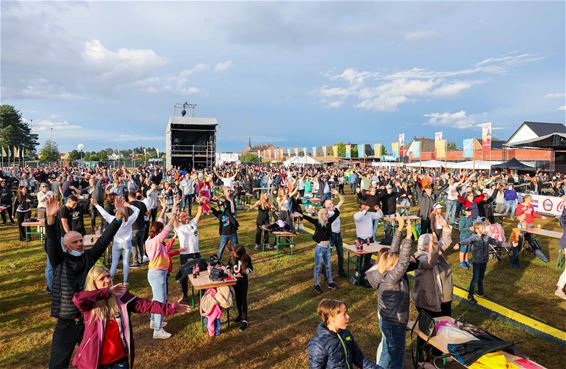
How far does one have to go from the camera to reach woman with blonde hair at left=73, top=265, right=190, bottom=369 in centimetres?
282

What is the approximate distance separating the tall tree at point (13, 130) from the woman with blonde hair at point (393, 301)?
79.6 m

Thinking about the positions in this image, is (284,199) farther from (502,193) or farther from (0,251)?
(502,193)

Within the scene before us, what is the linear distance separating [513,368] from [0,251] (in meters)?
12.5

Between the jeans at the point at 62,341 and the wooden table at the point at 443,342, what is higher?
the jeans at the point at 62,341

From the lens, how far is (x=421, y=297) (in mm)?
4723

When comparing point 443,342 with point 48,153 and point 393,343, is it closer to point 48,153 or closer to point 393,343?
point 393,343

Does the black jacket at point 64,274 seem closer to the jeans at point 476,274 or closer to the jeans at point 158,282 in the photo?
the jeans at point 158,282

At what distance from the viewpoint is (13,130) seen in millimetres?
68312

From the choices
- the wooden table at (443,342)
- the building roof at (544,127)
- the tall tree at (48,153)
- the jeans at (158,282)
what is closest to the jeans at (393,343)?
the wooden table at (443,342)

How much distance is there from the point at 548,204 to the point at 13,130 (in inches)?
3357

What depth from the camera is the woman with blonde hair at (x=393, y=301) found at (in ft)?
12.8

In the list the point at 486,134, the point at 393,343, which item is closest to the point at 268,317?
the point at 393,343

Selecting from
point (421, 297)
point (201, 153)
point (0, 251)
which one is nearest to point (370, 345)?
point (421, 297)

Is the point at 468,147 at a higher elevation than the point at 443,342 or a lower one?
higher
